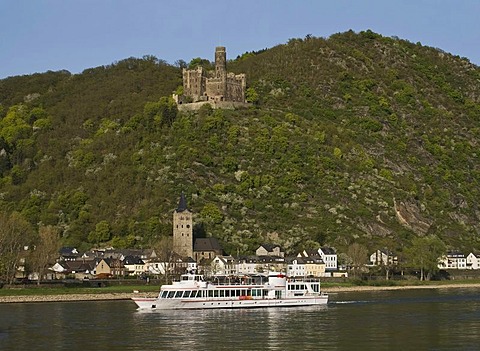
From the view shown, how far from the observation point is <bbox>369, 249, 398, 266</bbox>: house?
135 m

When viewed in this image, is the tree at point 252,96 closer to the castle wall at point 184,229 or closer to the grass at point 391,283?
the castle wall at point 184,229

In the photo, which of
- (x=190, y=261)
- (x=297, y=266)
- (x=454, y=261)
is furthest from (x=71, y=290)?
(x=454, y=261)

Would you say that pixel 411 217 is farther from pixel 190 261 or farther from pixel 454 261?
pixel 190 261

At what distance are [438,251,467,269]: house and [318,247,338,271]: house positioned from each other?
54.9ft

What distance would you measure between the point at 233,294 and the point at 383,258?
50.1 m

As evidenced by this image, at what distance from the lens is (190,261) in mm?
133625

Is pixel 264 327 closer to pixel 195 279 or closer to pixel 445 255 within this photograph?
pixel 195 279

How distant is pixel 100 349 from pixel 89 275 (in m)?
67.8

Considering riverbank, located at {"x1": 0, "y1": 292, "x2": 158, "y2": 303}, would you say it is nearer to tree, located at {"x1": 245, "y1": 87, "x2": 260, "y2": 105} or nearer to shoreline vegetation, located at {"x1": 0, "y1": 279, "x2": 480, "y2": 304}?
shoreline vegetation, located at {"x1": 0, "y1": 279, "x2": 480, "y2": 304}

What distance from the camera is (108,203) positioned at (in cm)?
15562

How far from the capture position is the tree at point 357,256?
129 metres

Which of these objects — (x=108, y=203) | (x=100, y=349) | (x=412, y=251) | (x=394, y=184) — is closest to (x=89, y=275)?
(x=108, y=203)

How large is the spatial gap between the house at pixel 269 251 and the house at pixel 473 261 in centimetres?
2838

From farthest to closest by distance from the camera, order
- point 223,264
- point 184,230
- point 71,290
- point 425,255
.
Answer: point 184,230 < point 425,255 < point 223,264 < point 71,290
